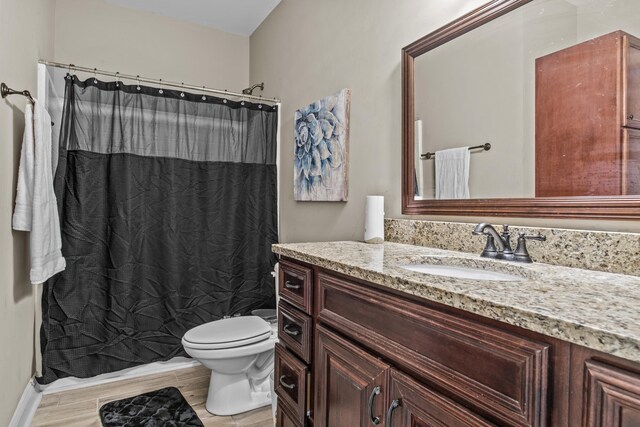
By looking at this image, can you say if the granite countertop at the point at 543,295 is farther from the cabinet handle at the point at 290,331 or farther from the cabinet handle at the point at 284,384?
the cabinet handle at the point at 284,384

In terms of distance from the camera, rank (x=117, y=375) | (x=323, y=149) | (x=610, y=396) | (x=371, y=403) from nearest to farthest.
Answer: (x=610, y=396) → (x=371, y=403) → (x=323, y=149) → (x=117, y=375)

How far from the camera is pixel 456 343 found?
0.73m

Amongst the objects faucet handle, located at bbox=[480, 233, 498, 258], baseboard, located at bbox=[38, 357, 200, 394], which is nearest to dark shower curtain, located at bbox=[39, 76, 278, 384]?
baseboard, located at bbox=[38, 357, 200, 394]

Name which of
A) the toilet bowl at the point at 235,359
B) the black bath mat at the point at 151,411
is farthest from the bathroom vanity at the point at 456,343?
the black bath mat at the point at 151,411

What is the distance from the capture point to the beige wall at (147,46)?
8.65 ft

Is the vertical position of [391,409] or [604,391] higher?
[604,391]

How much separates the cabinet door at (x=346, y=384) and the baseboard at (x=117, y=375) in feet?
5.59

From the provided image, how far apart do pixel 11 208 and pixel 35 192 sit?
5.3 inches

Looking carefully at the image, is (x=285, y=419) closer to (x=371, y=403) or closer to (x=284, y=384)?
(x=284, y=384)

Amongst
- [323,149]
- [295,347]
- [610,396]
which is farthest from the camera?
[323,149]

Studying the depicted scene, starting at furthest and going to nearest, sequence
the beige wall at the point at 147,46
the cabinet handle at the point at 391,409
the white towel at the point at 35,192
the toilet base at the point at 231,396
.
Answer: the beige wall at the point at 147,46 → the toilet base at the point at 231,396 → the white towel at the point at 35,192 → the cabinet handle at the point at 391,409

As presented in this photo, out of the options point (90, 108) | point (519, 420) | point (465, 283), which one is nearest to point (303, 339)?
point (465, 283)

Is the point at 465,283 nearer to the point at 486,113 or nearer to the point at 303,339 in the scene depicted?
the point at 303,339

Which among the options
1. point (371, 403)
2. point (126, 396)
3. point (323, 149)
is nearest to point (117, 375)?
point (126, 396)
